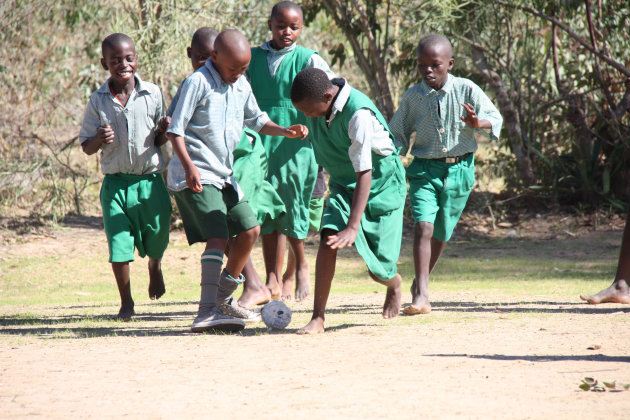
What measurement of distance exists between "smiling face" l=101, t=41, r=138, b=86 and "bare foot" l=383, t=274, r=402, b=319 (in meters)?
2.21

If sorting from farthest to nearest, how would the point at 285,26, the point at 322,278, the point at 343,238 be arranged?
the point at 285,26
the point at 322,278
the point at 343,238

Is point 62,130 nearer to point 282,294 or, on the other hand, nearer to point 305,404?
point 282,294

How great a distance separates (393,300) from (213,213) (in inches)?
51.4

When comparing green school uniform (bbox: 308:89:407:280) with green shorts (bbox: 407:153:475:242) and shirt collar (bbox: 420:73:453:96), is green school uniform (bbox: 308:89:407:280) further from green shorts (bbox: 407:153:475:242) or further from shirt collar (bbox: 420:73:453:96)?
shirt collar (bbox: 420:73:453:96)

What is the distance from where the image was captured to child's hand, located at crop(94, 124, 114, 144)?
5.25m

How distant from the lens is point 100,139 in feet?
17.3

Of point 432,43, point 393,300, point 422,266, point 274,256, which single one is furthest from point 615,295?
point 274,256

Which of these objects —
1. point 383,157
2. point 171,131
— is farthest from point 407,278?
point 171,131

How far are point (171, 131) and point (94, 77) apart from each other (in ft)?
26.1

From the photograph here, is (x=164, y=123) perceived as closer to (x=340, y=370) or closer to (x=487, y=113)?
(x=340, y=370)

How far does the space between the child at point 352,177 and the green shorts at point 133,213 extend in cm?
125

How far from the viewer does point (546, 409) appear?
3.09 m

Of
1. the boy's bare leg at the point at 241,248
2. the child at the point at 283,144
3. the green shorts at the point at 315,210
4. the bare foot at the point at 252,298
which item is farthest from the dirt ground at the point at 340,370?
the green shorts at the point at 315,210

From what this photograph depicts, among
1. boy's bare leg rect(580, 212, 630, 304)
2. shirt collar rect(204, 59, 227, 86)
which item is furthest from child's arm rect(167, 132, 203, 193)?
boy's bare leg rect(580, 212, 630, 304)
